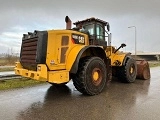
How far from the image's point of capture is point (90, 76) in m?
7.17

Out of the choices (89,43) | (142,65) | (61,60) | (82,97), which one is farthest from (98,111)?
(142,65)

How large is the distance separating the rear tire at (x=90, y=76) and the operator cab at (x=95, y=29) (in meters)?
1.16

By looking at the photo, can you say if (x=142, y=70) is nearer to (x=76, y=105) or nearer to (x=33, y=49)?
(x=76, y=105)

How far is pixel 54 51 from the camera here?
6.69m

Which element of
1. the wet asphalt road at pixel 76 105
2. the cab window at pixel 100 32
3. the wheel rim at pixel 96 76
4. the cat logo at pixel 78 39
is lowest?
the wet asphalt road at pixel 76 105

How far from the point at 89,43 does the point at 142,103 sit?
10.1ft

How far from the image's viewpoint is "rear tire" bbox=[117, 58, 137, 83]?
987 cm

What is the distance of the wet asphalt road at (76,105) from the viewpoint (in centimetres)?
503

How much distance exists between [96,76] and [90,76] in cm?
47

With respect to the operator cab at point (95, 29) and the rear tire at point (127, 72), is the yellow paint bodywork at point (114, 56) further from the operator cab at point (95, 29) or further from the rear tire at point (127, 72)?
the operator cab at point (95, 29)

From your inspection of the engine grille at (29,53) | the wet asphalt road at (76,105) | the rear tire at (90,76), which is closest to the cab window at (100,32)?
the rear tire at (90,76)

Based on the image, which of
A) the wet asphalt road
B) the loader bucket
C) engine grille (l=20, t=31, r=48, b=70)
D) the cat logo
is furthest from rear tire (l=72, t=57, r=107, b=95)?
the loader bucket

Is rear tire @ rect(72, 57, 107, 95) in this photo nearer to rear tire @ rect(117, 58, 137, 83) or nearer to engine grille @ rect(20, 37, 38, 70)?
engine grille @ rect(20, 37, 38, 70)

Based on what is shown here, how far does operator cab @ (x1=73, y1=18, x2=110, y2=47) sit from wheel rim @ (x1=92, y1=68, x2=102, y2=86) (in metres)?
1.30
